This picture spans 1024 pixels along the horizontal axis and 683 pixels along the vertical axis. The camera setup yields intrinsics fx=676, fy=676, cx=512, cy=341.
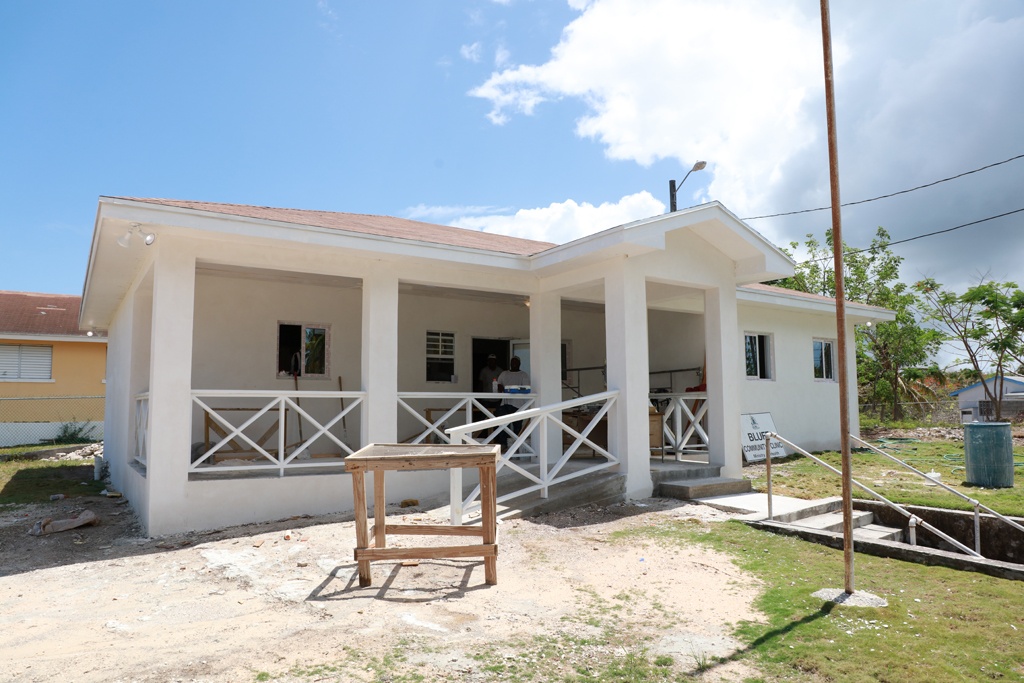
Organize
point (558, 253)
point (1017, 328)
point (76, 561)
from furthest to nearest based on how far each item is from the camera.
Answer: point (1017, 328)
point (558, 253)
point (76, 561)

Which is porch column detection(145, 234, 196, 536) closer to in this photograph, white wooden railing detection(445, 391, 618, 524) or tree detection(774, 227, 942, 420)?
white wooden railing detection(445, 391, 618, 524)

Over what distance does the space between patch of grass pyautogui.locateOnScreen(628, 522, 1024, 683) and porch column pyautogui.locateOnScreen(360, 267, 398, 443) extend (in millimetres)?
4331

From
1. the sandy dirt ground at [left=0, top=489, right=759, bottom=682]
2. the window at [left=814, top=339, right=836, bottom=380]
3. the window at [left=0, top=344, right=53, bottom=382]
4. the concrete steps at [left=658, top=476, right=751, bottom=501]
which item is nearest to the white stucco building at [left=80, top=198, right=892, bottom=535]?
the concrete steps at [left=658, top=476, right=751, bottom=501]

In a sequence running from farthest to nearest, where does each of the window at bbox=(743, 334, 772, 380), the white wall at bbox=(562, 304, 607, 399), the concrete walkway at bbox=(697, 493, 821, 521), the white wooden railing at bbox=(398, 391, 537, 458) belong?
→ 1. the window at bbox=(743, 334, 772, 380)
2. the white wall at bbox=(562, 304, 607, 399)
3. the white wooden railing at bbox=(398, 391, 537, 458)
4. the concrete walkway at bbox=(697, 493, 821, 521)

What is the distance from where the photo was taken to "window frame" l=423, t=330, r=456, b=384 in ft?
39.2

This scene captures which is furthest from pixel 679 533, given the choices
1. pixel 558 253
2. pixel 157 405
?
pixel 157 405

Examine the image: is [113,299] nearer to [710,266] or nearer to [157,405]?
[157,405]

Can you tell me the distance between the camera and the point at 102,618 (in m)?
4.56

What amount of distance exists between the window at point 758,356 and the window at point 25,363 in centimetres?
2077

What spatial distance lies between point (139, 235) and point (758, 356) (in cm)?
1158

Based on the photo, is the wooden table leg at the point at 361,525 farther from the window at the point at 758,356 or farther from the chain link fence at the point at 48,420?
the chain link fence at the point at 48,420

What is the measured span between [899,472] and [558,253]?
718 centimetres

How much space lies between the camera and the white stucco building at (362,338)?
725cm

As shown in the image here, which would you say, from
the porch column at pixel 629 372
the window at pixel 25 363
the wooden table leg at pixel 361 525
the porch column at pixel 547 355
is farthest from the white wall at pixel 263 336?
the window at pixel 25 363
